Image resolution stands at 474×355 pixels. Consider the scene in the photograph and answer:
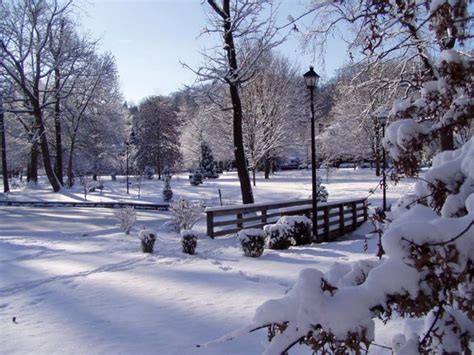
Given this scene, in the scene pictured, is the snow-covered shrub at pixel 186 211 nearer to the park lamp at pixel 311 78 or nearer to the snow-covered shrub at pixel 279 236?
the snow-covered shrub at pixel 279 236

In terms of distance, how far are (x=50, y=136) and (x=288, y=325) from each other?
4101cm

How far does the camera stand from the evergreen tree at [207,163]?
44575 millimetres

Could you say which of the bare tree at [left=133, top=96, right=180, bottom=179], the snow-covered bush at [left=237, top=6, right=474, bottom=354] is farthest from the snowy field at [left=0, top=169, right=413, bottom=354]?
the bare tree at [left=133, top=96, right=180, bottom=179]

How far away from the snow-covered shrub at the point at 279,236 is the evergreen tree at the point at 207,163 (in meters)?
34.2

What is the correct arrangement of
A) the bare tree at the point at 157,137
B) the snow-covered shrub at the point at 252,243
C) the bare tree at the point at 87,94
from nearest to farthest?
the snow-covered shrub at the point at 252,243
the bare tree at the point at 87,94
the bare tree at the point at 157,137

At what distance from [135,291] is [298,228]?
18.5 ft

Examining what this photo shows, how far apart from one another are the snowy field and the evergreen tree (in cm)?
3162

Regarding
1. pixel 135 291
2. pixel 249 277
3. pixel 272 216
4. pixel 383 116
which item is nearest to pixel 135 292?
pixel 135 291

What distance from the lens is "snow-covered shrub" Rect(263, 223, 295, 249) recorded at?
1023cm

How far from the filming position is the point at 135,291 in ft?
20.3

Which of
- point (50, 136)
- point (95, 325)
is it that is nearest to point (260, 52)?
point (95, 325)

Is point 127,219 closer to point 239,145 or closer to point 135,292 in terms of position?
point 239,145

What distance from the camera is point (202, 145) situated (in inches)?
1811

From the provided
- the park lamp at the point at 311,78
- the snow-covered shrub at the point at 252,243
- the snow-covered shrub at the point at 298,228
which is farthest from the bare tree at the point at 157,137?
the snow-covered shrub at the point at 252,243
